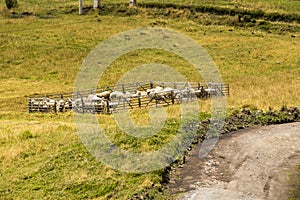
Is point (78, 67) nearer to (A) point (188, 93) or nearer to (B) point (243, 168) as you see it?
(A) point (188, 93)

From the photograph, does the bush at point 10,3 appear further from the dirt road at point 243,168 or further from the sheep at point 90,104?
the dirt road at point 243,168

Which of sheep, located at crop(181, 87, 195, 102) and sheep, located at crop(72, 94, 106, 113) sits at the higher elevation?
sheep, located at crop(181, 87, 195, 102)

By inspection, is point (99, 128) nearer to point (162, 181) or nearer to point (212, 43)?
point (162, 181)

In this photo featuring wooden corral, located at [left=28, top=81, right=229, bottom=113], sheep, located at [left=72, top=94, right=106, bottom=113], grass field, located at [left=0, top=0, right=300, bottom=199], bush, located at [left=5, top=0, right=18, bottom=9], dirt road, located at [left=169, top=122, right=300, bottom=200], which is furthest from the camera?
bush, located at [left=5, top=0, right=18, bottom=9]

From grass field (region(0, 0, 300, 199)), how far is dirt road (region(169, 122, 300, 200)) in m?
1.47

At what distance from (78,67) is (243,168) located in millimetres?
35279

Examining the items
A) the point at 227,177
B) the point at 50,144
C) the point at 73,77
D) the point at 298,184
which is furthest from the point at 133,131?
the point at 73,77

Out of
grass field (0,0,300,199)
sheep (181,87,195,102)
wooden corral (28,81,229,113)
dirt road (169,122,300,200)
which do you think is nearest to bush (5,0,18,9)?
grass field (0,0,300,199)

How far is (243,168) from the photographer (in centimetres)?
2334

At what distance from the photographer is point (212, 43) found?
204 ft

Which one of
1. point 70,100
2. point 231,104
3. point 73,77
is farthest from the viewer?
point 73,77

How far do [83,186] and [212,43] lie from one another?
42.3 meters

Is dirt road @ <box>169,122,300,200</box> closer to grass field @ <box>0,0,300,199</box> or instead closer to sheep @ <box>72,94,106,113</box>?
grass field @ <box>0,0,300,199</box>

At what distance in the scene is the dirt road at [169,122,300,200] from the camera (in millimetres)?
21094
